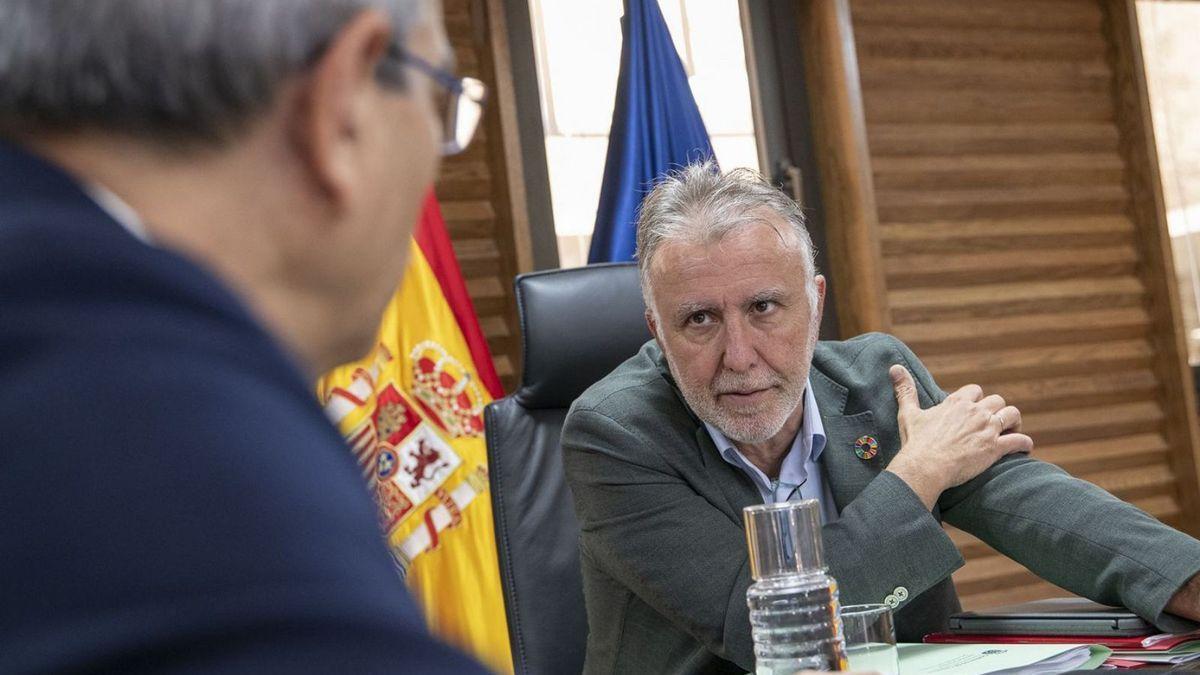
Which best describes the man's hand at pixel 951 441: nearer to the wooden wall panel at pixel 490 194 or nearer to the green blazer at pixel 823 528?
the green blazer at pixel 823 528

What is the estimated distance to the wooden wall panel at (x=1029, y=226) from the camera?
3.98 m

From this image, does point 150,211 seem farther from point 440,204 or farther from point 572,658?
point 440,204

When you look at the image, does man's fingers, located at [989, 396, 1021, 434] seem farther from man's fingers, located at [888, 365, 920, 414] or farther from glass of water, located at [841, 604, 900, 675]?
glass of water, located at [841, 604, 900, 675]

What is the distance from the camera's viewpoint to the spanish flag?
2826mm

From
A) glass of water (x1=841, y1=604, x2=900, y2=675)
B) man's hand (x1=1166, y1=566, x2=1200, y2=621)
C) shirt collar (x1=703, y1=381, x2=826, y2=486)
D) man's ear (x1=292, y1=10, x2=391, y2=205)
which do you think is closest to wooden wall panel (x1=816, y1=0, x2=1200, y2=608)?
shirt collar (x1=703, y1=381, x2=826, y2=486)

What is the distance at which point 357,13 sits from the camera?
0.55m

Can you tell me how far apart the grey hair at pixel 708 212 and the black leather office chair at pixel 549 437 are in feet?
0.80

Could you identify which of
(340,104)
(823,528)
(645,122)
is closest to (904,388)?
(823,528)

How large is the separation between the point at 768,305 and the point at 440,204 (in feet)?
5.67

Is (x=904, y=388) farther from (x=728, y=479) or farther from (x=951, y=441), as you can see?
(x=728, y=479)

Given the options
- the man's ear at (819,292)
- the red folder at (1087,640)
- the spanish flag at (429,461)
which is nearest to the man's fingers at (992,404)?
the man's ear at (819,292)

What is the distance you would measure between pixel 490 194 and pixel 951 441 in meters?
1.95

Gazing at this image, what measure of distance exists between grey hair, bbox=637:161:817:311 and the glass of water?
719mm

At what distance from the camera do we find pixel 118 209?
502 mm
